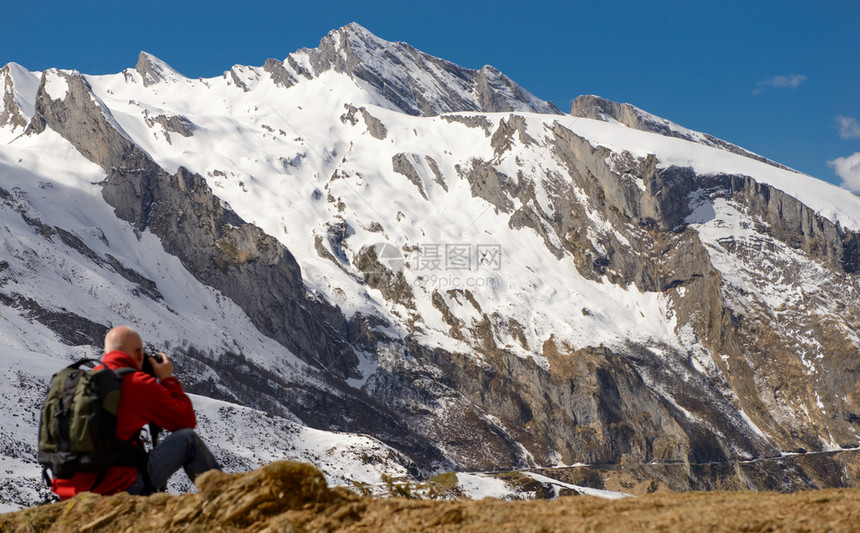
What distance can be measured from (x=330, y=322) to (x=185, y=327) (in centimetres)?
3410

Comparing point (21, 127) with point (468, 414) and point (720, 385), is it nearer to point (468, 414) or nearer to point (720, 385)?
point (468, 414)

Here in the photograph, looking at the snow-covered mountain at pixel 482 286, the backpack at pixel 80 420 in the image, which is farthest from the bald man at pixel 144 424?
the snow-covered mountain at pixel 482 286

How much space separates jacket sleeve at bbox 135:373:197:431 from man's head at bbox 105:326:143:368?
36 centimetres

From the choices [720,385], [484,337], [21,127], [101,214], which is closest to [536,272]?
[484,337]

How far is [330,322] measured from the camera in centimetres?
15050

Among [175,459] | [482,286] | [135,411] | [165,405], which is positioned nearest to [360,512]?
[175,459]

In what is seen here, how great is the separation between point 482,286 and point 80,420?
5950 inches

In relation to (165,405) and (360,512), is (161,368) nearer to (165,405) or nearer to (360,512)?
(165,405)

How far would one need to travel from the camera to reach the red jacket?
20.1ft

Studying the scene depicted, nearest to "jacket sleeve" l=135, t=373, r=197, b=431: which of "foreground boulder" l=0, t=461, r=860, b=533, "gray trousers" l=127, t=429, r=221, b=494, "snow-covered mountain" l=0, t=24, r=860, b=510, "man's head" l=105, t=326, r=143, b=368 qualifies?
"gray trousers" l=127, t=429, r=221, b=494

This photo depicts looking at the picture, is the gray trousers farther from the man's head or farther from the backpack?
the man's head

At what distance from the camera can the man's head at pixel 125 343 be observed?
6.39 metres

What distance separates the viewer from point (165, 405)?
246 inches

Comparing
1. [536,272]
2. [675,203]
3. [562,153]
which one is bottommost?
[536,272]
